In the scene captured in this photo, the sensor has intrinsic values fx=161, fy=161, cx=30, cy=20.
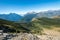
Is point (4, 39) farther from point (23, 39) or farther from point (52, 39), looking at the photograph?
point (52, 39)

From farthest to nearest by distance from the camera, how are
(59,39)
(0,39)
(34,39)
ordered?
(59,39) → (34,39) → (0,39)

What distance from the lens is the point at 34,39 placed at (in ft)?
170

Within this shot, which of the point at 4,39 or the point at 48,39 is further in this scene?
the point at 48,39

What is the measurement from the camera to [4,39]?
4875 cm

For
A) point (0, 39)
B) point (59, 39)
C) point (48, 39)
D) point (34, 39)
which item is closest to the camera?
point (0, 39)

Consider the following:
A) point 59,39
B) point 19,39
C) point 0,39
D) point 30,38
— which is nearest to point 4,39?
point 0,39

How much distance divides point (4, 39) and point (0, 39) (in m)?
1.39

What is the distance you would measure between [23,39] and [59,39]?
17.1m

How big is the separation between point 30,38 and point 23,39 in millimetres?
2682

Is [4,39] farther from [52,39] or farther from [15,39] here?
[52,39]

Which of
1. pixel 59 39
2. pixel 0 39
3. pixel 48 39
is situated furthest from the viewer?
pixel 59 39

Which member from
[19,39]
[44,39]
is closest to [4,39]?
[19,39]

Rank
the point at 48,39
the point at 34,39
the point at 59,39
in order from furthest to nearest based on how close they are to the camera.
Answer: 1. the point at 59,39
2. the point at 48,39
3. the point at 34,39

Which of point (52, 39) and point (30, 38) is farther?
point (52, 39)
